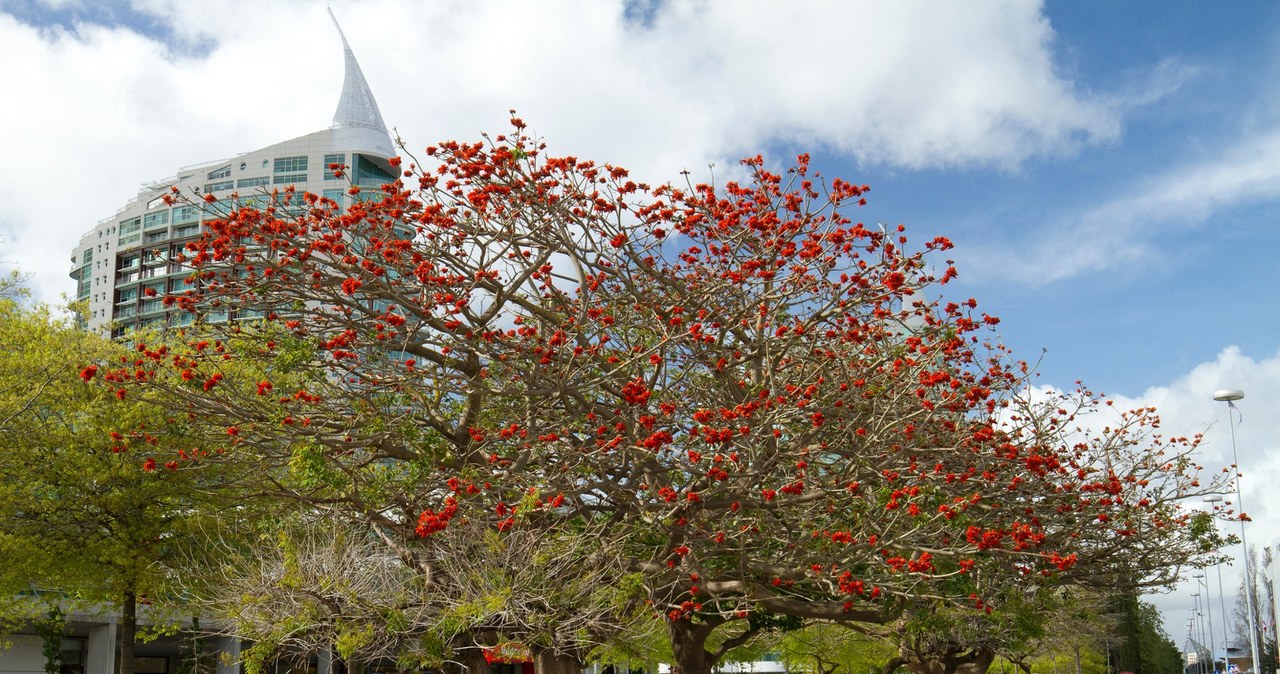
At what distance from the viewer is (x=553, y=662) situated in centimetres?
1537

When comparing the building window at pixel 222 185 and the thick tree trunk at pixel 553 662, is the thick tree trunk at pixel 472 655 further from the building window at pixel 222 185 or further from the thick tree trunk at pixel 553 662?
the building window at pixel 222 185

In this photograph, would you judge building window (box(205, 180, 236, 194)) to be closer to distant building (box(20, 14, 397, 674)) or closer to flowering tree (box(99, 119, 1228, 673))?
distant building (box(20, 14, 397, 674))

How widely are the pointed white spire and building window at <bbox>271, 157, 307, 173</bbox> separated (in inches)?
112

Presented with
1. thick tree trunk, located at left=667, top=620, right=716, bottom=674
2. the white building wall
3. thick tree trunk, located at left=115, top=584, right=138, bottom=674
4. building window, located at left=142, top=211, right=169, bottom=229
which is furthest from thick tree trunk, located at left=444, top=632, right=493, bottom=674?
building window, located at left=142, top=211, right=169, bottom=229

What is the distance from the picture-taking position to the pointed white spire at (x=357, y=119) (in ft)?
265

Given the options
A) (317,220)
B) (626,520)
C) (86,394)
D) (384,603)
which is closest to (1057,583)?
(626,520)

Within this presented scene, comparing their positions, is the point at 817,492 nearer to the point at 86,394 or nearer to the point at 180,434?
the point at 180,434

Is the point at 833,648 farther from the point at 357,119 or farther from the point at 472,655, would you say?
the point at 357,119

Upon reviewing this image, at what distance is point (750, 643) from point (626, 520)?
14.2 meters

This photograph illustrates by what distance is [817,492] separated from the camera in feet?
45.4

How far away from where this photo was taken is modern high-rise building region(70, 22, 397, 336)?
8044cm

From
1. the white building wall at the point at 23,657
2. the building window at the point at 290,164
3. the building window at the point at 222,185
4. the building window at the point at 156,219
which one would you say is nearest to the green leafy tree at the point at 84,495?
the white building wall at the point at 23,657

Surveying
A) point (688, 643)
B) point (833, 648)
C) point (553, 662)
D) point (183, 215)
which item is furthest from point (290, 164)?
point (553, 662)

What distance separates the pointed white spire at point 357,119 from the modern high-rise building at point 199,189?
8 centimetres
